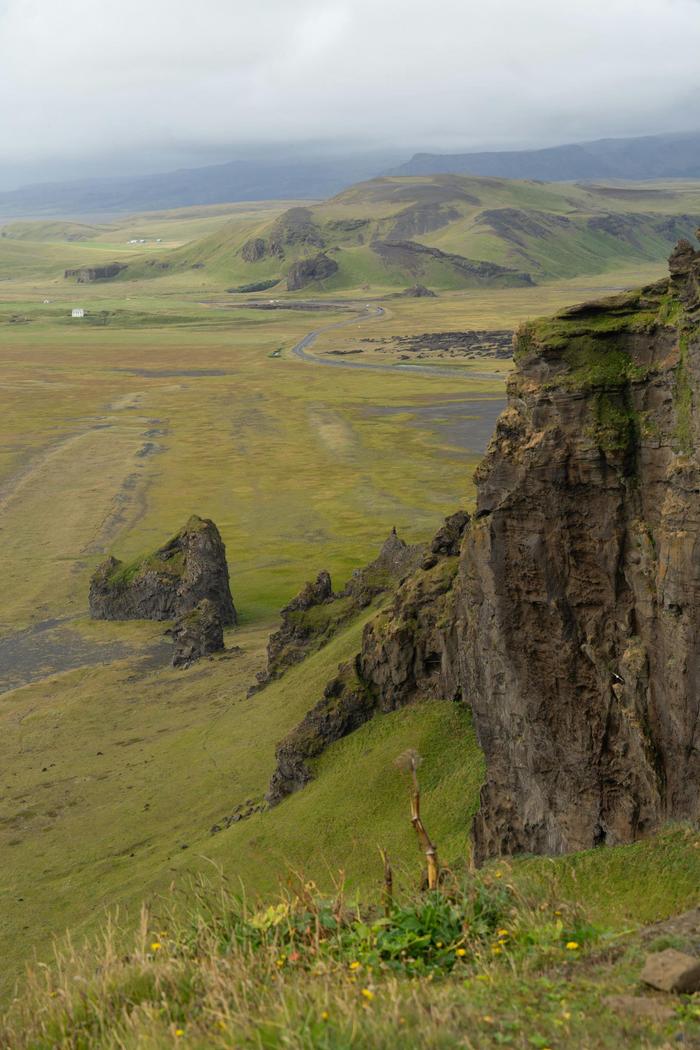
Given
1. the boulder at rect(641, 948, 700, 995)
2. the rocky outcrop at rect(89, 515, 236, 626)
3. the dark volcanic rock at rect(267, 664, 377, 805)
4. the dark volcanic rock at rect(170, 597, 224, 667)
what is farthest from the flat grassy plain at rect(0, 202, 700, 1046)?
the boulder at rect(641, 948, 700, 995)

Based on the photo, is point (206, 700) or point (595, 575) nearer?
point (595, 575)

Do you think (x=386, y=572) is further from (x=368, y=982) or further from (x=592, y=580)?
(x=368, y=982)

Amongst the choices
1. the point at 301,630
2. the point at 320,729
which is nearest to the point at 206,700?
the point at 301,630

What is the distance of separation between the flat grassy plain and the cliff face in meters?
2.08

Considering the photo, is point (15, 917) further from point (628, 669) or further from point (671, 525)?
point (671, 525)

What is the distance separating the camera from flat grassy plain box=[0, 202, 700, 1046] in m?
26.3

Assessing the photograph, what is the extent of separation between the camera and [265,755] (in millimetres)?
35531

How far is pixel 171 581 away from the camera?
59688 mm

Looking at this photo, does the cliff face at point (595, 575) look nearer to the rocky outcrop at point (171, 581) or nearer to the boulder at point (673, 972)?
the boulder at point (673, 972)

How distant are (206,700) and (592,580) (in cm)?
2684

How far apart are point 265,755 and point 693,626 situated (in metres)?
20.3

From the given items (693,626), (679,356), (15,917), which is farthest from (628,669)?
(15,917)

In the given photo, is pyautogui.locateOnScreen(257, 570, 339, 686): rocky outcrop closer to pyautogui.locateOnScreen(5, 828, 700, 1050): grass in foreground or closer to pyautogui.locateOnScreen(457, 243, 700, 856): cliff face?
pyautogui.locateOnScreen(457, 243, 700, 856): cliff face

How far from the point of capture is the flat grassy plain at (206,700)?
26328 mm
